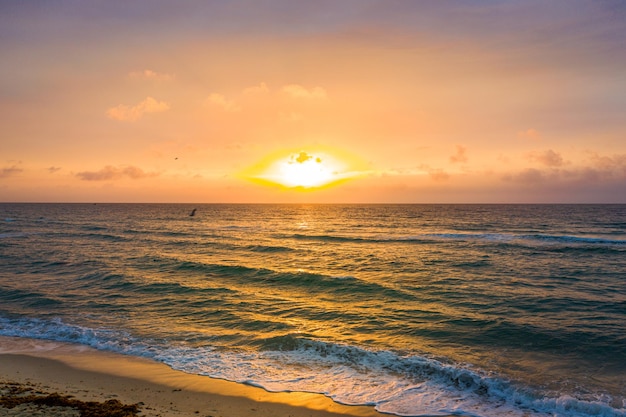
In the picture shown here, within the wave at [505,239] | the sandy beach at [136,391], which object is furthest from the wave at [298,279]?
the wave at [505,239]

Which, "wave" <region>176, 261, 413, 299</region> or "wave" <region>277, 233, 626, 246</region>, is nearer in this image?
"wave" <region>176, 261, 413, 299</region>

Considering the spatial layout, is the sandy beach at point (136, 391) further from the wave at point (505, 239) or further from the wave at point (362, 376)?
the wave at point (505, 239)

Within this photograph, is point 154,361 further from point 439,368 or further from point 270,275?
point 270,275

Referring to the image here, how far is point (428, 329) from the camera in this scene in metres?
16.8

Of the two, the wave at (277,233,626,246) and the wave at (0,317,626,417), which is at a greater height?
the wave at (277,233,626,246)

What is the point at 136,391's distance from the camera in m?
11.0

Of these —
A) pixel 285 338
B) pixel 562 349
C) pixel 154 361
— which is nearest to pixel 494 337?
pixel 562 349

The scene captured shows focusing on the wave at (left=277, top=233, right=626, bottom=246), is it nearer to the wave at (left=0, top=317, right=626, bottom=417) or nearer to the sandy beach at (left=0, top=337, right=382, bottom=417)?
the wave at (left=0, top=317, right=626, bottom=417)

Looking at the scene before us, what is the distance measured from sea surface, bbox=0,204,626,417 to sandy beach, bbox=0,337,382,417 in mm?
658

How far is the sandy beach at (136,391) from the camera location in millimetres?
9781

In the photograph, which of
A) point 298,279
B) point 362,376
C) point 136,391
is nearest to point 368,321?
point 362,376

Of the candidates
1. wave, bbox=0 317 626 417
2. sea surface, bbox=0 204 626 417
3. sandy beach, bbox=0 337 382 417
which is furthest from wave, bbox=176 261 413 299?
sandy beach, bbox=0 337 382 417

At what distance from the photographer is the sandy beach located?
385 inches

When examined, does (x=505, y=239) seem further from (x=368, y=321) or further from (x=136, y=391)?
(x=136, y=391)
